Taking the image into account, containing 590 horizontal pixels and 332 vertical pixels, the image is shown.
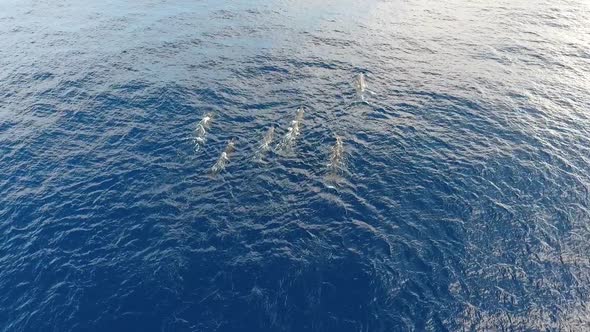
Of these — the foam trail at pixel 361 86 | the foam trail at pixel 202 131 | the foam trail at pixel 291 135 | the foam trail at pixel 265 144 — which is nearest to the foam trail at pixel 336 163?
the foam trail at pixel 291 135

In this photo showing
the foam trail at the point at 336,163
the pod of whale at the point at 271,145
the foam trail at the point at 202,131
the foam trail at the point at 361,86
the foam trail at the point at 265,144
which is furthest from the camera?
the foam trail at the point at 361,86

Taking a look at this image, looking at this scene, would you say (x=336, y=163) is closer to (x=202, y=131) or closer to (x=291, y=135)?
(x=291, y=135)

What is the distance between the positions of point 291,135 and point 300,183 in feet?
26.8

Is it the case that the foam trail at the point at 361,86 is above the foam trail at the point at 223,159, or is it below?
above

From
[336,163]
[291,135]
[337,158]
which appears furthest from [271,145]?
[336,163]

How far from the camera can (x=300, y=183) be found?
39.9 m

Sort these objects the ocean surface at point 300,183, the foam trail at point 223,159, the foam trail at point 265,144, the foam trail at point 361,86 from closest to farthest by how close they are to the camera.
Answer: the ocean surface at point 300,183, the foam trail at point 223,159, the foam trail at point 265,144, the foam trail at point 361,86

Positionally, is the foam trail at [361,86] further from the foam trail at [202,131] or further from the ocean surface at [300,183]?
the foam trail at [202,131]

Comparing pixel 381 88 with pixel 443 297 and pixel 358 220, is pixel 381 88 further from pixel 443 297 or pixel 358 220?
pixel 443 297

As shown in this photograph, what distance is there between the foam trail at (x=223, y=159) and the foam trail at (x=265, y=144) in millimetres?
3100

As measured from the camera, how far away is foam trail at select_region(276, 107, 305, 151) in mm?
44500

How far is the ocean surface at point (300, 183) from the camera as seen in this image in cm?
2950

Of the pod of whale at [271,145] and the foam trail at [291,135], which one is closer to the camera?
the pod of whale at [271,145]

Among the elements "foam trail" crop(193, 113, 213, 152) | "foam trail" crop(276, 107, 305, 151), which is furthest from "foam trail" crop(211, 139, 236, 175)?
"foam trail" crop(276, 107, 305, 151)
